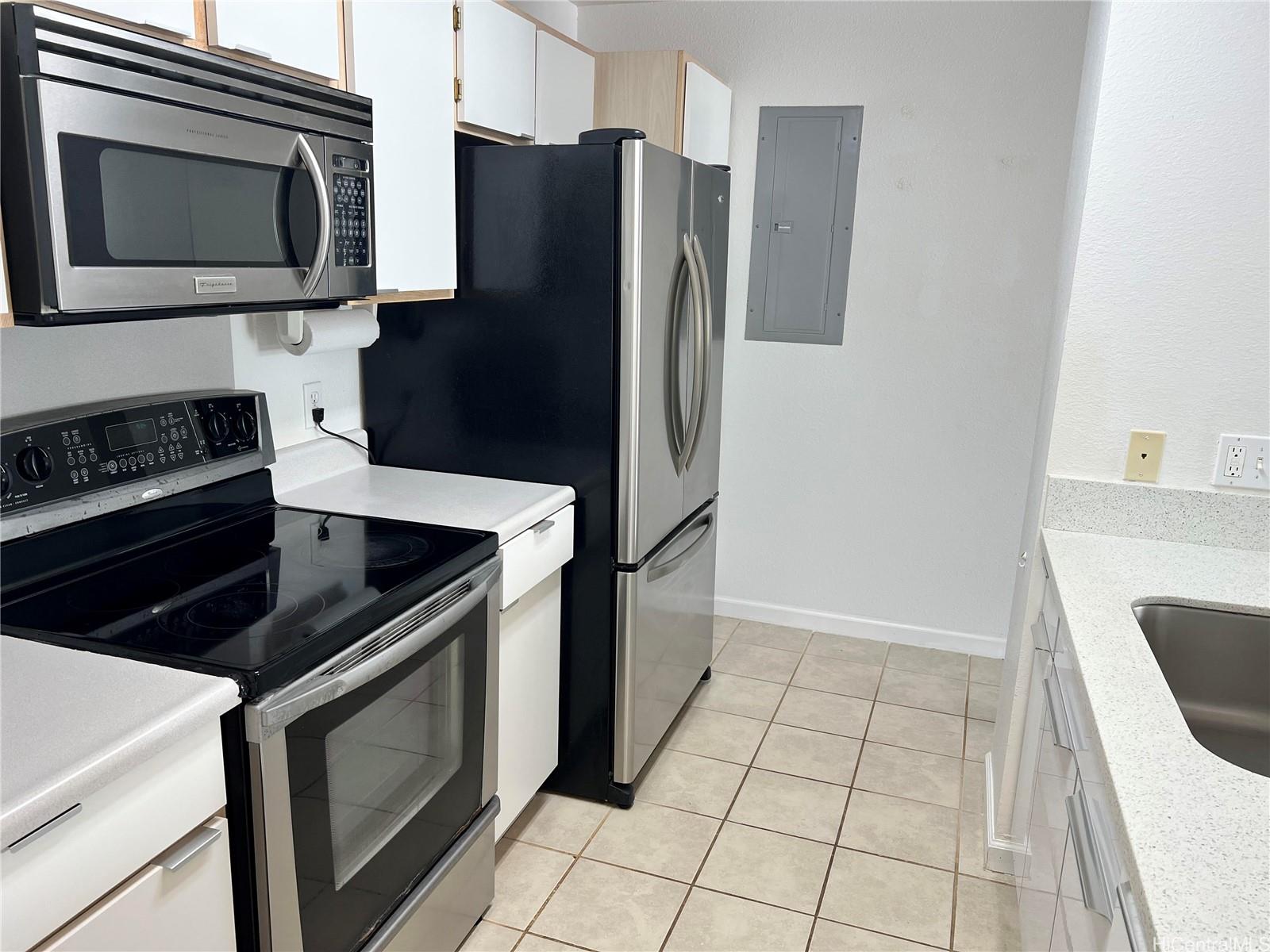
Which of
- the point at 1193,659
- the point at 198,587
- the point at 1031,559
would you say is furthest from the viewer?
the point at 1031,559

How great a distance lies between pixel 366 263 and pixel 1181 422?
1739 millimetres

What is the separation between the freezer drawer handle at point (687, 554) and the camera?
2639 millimetres

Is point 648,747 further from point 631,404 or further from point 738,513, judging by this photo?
Answer: point 738,513

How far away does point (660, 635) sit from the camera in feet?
9.04

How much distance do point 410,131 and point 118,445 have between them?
2.87 feet

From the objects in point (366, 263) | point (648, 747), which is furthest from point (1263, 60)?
point (648, 747)

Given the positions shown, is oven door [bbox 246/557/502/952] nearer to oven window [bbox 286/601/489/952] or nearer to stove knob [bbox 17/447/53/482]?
oven window [bbox 286/601/489/952]

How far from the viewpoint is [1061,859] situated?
1.54 m

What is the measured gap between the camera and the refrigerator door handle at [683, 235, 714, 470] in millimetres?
2719

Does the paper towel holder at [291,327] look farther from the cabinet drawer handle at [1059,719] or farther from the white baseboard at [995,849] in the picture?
the white baseboard at [995,849]

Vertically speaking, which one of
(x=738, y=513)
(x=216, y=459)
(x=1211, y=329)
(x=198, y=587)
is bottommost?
(x=738, y=513)

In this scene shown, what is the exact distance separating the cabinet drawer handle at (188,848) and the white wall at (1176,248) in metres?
1.81

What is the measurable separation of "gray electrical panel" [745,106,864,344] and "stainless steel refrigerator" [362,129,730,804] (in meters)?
0.85

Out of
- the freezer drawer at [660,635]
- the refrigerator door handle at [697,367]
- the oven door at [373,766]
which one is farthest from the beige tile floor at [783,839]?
the refrigerator door handle at [697,367]
